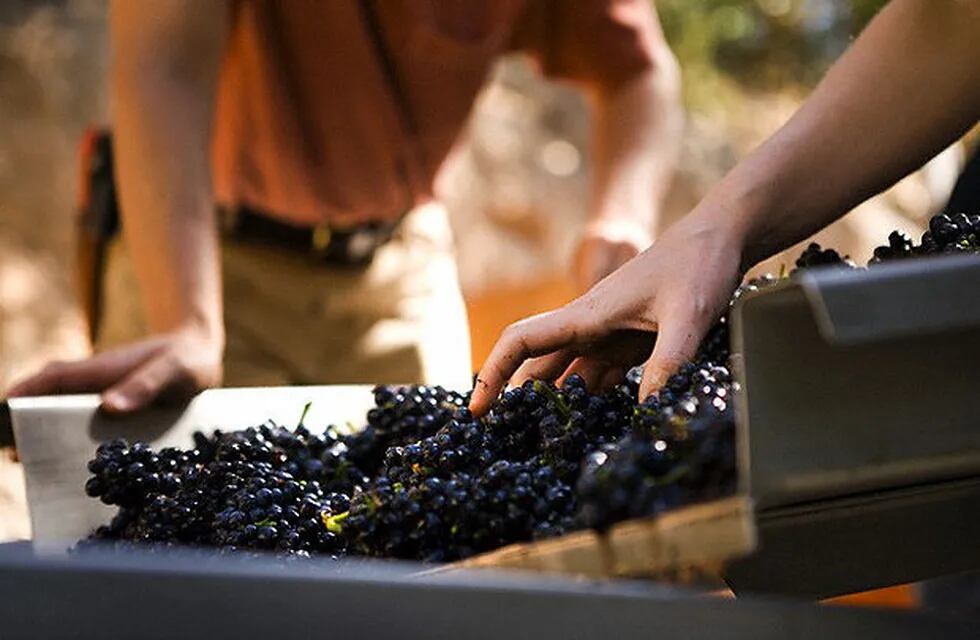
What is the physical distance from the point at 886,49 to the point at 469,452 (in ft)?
2.01

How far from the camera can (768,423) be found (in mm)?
743

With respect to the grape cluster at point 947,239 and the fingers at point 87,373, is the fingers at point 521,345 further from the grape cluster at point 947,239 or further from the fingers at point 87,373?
the fingers at point 87,373

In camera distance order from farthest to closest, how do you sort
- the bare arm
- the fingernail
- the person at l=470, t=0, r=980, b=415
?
1. the bare arm
2. the fingernail
3. the person at l=470, t=0, r=980, b=415

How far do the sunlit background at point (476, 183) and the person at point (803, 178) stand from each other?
3.13 m

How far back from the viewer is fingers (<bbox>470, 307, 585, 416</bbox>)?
1.15 metres

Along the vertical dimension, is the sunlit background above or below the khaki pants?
above

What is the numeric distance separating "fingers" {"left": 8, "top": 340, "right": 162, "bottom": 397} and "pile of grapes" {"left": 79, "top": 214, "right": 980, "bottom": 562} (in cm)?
22

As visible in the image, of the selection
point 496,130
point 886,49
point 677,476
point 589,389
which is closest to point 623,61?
point 886,49

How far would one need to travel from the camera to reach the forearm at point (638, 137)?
244 cm

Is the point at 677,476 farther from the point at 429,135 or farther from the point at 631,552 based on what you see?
the point at 429,135

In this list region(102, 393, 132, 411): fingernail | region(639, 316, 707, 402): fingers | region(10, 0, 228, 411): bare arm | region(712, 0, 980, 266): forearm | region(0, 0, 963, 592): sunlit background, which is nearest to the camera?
region(639, 316, 707, 402): fingers

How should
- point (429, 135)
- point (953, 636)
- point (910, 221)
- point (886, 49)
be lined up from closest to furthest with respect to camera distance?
point (953, 636)
point (886, 49)
point (429, 135)
point (910, 221)

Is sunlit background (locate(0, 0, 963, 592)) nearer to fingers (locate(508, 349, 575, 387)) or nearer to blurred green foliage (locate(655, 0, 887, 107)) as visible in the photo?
blurred green foliage (locate(655, 0, 887, 107))

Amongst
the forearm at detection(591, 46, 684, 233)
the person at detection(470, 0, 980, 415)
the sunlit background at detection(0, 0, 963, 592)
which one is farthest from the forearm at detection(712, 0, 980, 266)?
the sunlit background at detection(0, 0, 963, 592)
